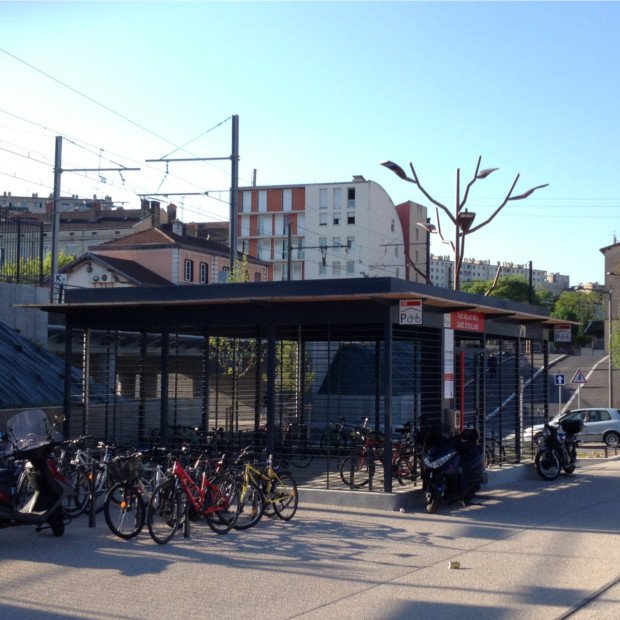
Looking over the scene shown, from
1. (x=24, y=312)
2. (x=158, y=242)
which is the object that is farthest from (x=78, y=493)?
(x=158, y=242)

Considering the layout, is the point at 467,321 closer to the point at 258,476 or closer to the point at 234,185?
the point at 258,476

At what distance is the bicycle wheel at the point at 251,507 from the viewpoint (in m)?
10.8

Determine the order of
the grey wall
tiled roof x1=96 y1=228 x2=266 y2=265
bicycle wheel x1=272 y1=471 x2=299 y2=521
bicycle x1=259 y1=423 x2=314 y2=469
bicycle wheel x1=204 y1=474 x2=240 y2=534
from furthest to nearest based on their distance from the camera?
tiled roof x1=96 y1=228 x2=266 y2=265 < the grey wall < bicycle x1=259 y1=423 x2=314 y2=469 < bicycle wheel x1=272 y1=471 x2=299 y2=521 < bicycle wheel x1=204 y1=474 x2=240 y2=534

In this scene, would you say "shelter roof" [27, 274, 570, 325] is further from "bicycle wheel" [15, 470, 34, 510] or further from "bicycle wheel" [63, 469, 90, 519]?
"bicycle wheel" [15, 470, 34, 510]

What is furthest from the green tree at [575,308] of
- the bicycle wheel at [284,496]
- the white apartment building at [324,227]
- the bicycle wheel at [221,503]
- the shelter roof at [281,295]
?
the bicycle wheel at [221,503]

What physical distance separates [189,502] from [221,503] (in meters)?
0.48

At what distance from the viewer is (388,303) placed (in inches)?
495

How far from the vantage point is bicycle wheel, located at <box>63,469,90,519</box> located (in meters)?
11.2

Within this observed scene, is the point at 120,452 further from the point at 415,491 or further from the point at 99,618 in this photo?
the point at 99,618

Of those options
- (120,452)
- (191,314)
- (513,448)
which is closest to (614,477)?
(513,448)

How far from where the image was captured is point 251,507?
10875 mm

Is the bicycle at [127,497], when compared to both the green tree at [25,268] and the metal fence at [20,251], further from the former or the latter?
the green tree at [25,268]

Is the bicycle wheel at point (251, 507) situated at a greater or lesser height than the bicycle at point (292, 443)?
lesser

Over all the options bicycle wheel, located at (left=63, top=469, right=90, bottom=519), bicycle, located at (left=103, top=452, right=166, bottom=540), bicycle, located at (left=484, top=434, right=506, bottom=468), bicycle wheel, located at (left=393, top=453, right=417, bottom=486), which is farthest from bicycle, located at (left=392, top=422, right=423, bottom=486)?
bicycle, located at (left=103, top=452, right=166, bottom=540)
